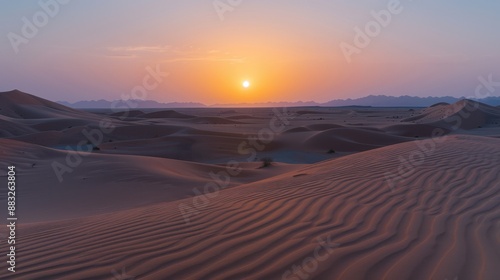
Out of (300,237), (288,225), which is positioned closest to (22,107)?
(288,225)

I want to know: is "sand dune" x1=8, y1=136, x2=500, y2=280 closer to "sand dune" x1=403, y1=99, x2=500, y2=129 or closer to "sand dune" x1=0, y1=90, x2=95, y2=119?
"sand dune" x1=403, y1=99, x2=500, y2=129

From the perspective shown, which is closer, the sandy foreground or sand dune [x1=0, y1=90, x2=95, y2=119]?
the sandy foreground

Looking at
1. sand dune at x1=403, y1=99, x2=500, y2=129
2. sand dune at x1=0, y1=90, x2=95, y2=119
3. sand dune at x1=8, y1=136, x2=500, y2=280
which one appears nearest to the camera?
sand dune at x1=8, y1=136, x2=500, y2=280

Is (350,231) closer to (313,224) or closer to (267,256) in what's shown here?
(313,224)

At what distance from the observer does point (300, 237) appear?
160 inches

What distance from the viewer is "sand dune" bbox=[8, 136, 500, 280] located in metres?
3.42

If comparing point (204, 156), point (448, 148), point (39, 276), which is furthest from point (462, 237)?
point (204, 156)

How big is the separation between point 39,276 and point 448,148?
928 cm

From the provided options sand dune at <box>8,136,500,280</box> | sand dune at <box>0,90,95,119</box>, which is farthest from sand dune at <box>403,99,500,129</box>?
sand dune at <box>0,90,95,119</box>

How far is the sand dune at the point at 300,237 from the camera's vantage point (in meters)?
3.42

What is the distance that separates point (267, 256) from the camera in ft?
12.0

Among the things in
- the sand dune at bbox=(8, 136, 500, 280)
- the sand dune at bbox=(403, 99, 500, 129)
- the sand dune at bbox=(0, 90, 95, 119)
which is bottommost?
the sand dune at bbox=(8, 136, 500, 280)

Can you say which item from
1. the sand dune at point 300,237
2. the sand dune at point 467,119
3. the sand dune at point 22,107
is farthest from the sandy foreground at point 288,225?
the sand dune at point 22,107

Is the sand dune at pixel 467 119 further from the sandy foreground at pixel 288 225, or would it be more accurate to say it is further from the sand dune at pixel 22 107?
the sand dune at pixel 22 107
